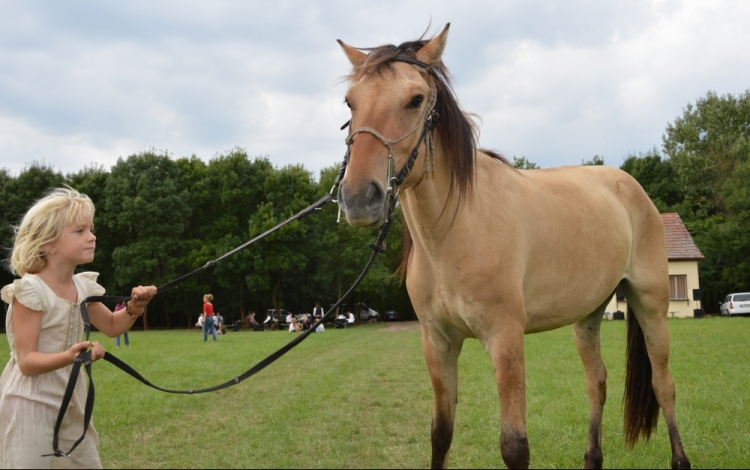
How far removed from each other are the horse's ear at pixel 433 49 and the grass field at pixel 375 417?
3.14 meters

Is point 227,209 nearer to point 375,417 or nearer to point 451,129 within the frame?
point 375,417

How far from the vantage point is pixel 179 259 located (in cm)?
4106

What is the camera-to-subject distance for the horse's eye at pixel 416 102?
3172 millimetres

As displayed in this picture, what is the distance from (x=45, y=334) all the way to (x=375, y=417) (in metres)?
→ 4.62

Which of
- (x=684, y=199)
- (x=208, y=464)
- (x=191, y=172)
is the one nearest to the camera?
(x=208, y=464)

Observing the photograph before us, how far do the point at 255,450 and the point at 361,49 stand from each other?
3.73 metres

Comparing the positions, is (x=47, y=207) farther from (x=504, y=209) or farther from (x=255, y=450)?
(x=255, y=450)

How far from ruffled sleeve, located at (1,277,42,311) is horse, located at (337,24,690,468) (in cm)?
148

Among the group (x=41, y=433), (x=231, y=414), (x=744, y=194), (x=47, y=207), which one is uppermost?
(x=744, y=194)

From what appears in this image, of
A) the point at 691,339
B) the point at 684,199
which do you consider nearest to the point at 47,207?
the point at 691,339

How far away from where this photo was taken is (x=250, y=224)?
40000 mm

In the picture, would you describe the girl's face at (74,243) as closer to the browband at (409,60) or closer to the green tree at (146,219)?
the browband at (409,60)

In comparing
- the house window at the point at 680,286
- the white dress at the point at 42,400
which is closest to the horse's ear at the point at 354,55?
the white dress at the point at 42,400

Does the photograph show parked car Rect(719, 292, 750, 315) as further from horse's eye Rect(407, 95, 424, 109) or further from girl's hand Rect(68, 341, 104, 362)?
girl's hand Rect(68, 341, 104, 362)
